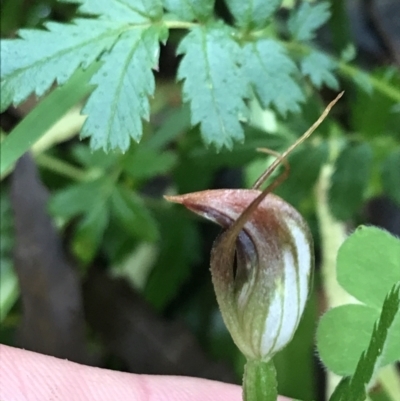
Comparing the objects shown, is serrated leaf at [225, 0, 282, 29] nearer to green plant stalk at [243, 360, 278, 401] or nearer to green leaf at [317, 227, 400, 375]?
green leaf at [317, 227, 400, 375]

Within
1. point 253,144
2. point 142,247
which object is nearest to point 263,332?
point 253,144

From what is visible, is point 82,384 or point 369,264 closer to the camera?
point 369,264

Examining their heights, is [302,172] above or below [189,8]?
below

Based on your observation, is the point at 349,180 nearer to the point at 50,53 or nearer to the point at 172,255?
the point at 172,255

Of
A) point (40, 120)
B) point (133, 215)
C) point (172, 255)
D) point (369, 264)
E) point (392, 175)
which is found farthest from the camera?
point (172, 255)

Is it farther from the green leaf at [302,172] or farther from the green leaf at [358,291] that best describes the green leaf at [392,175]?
the green leaf at [358,291]

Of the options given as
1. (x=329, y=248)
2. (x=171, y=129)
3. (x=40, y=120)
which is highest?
(x=40, y=120)

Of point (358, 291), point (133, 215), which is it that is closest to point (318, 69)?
point (358, 291)

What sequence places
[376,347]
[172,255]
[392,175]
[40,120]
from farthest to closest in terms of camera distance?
[172,255] < [392,175] < [40,120] < [376,347]
